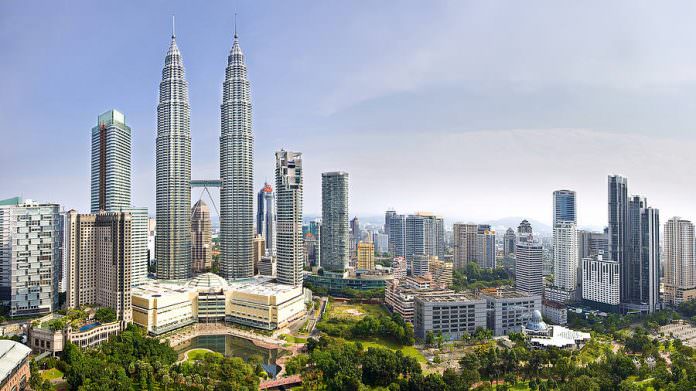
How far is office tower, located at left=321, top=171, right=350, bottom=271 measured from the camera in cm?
2638

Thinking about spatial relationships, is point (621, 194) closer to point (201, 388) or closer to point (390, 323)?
point (390, 323)

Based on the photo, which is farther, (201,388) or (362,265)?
(362,265)

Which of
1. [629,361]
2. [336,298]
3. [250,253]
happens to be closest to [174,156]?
[250,253]

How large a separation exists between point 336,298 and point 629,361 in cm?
1483

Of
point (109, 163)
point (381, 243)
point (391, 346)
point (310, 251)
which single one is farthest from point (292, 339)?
point (381, 243)

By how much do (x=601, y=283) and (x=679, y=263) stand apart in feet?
15.8

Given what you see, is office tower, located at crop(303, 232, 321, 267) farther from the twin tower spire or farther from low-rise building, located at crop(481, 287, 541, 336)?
low-rise building, located at crop(481, 287, 541, 336)

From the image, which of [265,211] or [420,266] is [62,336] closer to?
[420,266]

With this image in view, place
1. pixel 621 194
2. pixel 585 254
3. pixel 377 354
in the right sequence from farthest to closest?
1. pixel 585 254
2. pixel 621 194
3. pixel 377 354

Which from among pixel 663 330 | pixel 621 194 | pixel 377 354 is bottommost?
pixel 663 330

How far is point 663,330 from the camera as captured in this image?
61.8 feet

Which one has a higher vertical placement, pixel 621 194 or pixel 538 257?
pixel 621 194

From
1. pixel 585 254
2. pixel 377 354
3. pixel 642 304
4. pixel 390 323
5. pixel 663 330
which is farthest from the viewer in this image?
pixel 585 254

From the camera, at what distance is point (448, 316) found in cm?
1653
